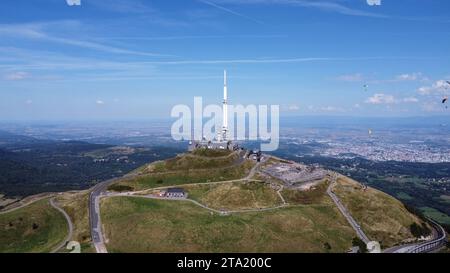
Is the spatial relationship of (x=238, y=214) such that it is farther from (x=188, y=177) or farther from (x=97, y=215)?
(x=97, y=215)

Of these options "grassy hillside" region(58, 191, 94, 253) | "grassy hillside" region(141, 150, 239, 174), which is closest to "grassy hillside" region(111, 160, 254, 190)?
"grassy hillside" region(141, 150, 239, 174)

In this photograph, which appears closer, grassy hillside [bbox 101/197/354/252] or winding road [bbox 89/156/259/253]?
winding road [bbox 89/156/259/253]

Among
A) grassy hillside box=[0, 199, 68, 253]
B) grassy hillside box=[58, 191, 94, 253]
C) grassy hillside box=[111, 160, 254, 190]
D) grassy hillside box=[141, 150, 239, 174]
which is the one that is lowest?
grassy hillside box=[0, 199, 68, 253]

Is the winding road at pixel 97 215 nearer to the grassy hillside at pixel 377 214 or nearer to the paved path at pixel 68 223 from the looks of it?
the paved path at pixel 68 223

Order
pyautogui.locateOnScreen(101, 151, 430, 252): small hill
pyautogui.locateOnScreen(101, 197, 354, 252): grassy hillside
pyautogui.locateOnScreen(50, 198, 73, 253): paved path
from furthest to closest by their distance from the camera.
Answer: pyautogui.locateOnScreen(101, 151, 430, 252): small hill
pyautogui.locateOnScreen(50, 198, 73, 253): paved path
pyautogui.locateOnScreen(101, 197, 354, 252): grassy hillside

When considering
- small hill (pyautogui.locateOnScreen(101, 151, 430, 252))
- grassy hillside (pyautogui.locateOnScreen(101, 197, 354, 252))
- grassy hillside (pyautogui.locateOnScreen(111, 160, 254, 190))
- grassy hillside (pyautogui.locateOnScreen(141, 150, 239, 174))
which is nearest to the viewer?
grassy hillside (pyautogui.locateOnScreen(101, 197, 354, 252))

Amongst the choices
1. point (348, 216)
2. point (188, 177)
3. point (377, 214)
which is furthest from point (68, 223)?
point (377, 214)

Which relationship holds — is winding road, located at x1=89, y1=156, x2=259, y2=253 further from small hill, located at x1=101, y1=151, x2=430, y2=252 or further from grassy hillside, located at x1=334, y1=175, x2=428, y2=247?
grassy hillside, located at x1=334, y1=175, x2=428, y2=247

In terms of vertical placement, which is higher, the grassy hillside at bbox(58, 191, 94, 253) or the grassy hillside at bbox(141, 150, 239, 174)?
the grassy hillside at bbox(141, 150, 239, 174)
